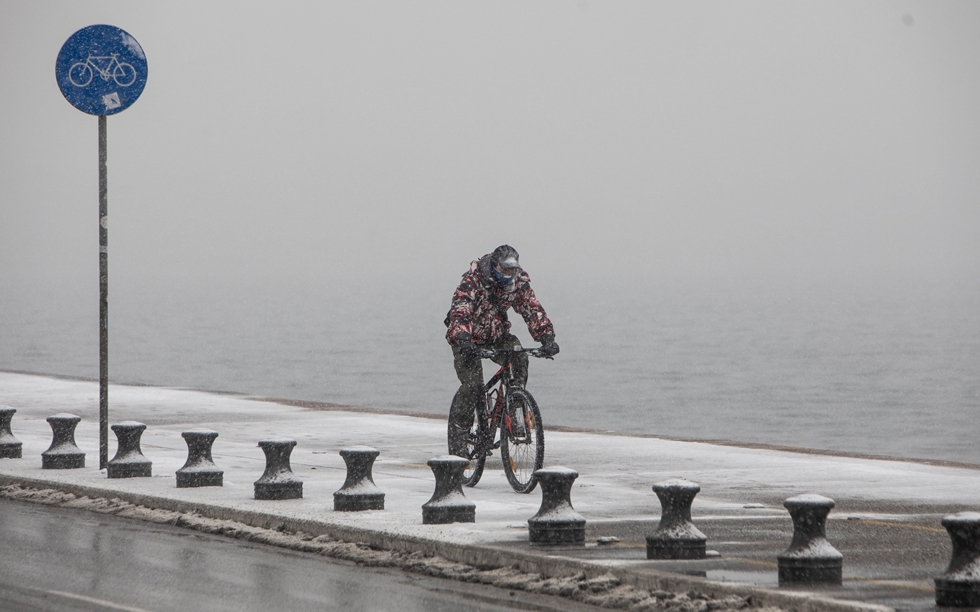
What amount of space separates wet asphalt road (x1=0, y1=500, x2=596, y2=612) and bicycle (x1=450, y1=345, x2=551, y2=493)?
100 inches

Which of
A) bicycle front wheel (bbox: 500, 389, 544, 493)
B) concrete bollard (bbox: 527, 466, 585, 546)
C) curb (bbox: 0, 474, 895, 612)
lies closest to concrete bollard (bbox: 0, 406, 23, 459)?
curb (bbox: 0, 474, 895, 612)

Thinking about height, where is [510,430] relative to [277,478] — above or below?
above

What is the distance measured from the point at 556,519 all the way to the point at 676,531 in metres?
0.79

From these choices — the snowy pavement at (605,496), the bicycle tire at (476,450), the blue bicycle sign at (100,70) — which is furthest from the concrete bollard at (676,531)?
the blue bicycle sign at (100,70)

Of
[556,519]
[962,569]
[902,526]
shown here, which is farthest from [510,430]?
[962,569]

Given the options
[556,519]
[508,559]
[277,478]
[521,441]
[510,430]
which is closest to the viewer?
[508,559]

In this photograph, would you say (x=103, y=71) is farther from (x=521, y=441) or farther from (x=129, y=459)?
(x=521, y=441)

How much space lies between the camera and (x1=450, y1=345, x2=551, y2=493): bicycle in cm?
1139

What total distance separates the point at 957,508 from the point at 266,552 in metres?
4.87

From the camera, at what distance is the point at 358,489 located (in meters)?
10.4

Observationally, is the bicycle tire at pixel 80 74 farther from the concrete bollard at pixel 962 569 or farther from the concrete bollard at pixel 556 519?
the concrete bollard at pixel 962 569

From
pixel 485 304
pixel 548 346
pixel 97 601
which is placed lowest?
pixel 97 601

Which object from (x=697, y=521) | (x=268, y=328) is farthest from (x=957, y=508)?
(x=268, y=328)

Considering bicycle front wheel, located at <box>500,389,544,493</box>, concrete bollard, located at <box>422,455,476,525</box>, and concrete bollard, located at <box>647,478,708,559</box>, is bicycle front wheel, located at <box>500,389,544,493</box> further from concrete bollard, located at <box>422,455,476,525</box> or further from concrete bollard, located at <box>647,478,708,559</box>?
concrete bollard, located at <box>647,478,708,559</box>
